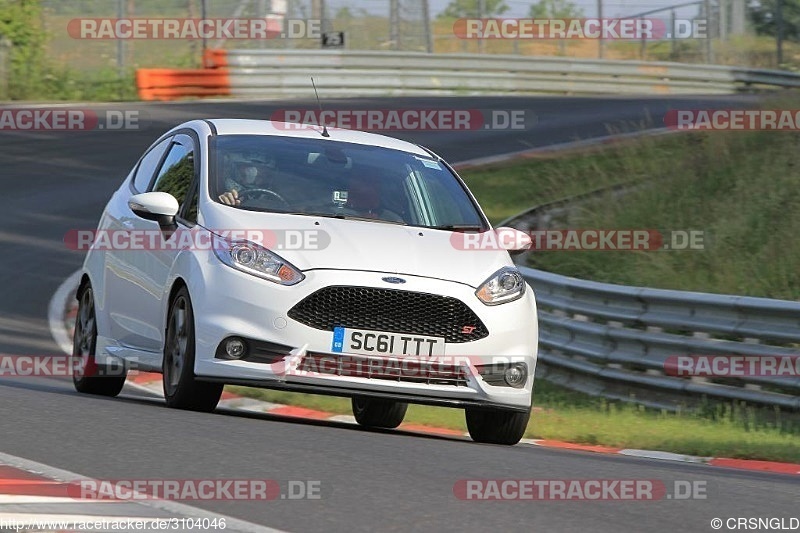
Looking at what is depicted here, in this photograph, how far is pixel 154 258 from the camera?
9547 mm

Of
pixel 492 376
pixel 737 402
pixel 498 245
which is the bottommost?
pixel 737 402

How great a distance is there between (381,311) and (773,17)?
32815 mm

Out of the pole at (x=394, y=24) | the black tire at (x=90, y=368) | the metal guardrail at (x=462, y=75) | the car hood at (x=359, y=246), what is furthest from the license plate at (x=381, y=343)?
the pole at (x=394, y=24)

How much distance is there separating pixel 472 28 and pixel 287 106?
9.36 m

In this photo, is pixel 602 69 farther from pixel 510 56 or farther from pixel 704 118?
pixel 704 118

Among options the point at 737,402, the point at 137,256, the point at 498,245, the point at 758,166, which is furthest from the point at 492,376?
the point at 758,166

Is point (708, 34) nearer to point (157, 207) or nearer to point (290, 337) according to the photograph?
point (157, 207)

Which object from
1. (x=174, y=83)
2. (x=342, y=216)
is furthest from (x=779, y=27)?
(x=342, y=216)

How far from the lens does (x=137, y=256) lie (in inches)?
389

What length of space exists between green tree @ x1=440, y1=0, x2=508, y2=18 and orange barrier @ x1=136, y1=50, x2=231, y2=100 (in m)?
7.66

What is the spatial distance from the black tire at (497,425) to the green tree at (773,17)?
103ft

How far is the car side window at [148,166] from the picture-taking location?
10539 mm

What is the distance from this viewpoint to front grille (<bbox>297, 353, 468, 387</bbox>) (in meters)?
8.57

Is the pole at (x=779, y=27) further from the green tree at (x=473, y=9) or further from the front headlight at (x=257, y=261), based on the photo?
the front headlight at (x=257, y=261)
